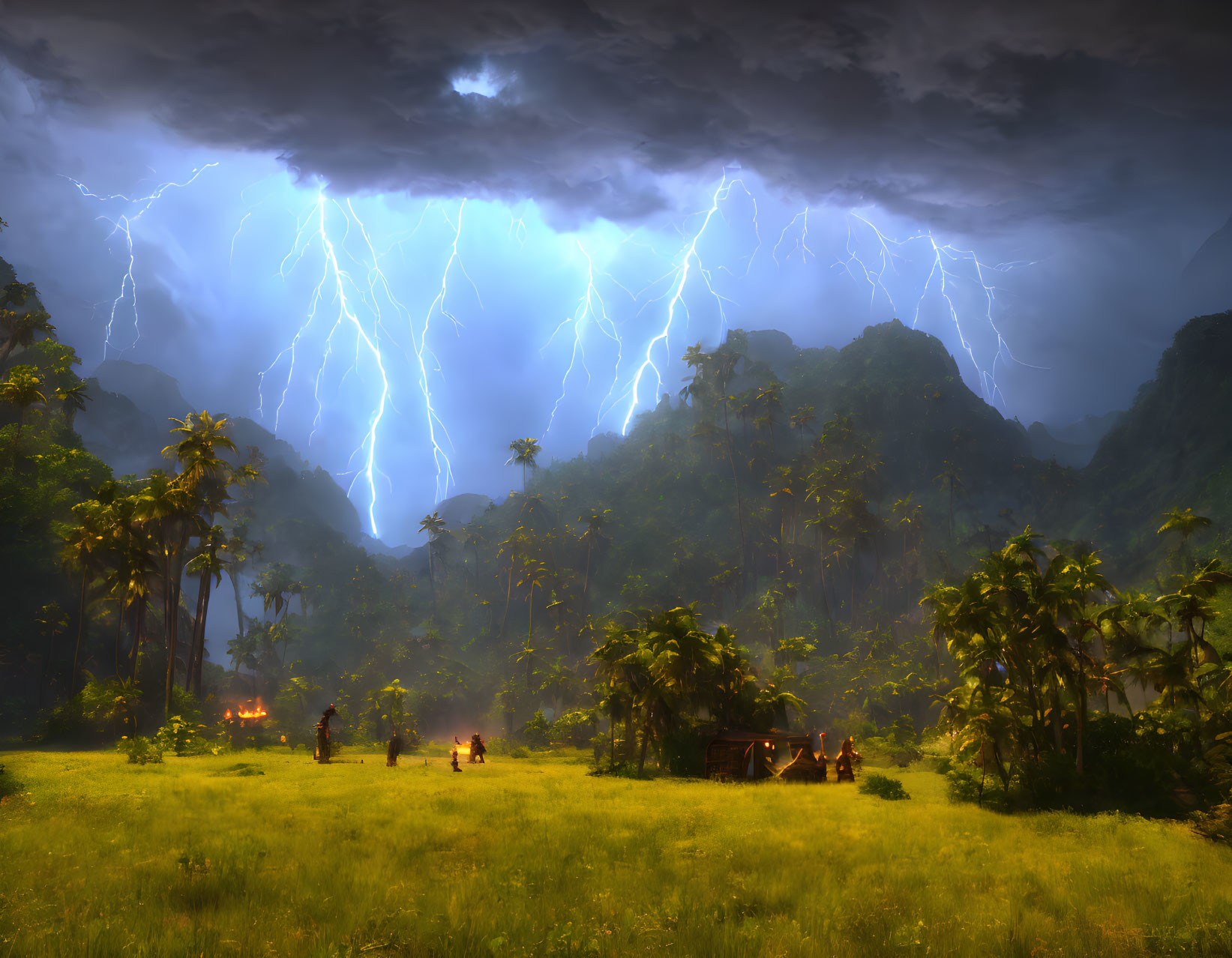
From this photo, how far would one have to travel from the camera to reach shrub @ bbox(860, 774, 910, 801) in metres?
21.7

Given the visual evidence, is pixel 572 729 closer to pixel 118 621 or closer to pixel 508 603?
pixel 118 621

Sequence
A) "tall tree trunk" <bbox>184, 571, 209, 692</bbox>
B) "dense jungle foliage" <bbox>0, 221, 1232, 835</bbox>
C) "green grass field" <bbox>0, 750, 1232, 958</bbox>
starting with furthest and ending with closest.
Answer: "tall tree trunk" <bbox>184, 571, 209, 692</bbox> < "dense jungle foliage" <bbox>0, 221, 1232, 835</bbox> < "green grass field" <bbox>0, 750, 1232, 958</bbox>

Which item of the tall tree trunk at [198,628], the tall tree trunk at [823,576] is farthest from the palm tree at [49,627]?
the tall tree trunk at [823,576]

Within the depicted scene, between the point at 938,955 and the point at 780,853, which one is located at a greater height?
the point at 938,955

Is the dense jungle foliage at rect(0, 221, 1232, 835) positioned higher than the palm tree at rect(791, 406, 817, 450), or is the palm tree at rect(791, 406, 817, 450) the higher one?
the palm tree at rect(791, 406, 817, 450)

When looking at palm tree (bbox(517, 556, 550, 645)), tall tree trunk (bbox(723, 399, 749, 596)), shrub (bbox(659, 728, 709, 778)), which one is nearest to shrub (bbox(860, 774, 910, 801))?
shrub (bbox(659, 728, 709, 778))

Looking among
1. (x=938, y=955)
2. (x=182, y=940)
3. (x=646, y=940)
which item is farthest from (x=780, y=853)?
(x=182, y=940)

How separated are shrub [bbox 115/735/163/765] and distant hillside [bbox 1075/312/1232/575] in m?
88.6

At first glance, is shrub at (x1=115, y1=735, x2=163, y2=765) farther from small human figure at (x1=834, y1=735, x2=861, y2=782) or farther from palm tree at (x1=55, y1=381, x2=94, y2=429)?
palm tree at (x1=55, y1=381, x2=94, y2=429)

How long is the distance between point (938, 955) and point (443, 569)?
384ft

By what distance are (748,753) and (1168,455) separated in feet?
271

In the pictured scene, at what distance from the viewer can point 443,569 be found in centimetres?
11725

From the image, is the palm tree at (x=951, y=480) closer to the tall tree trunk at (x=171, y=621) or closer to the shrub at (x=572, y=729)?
the shrub at (x=572, y=729)

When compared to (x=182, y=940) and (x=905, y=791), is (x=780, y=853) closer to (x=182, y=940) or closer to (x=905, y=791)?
(x=182, y=940)
